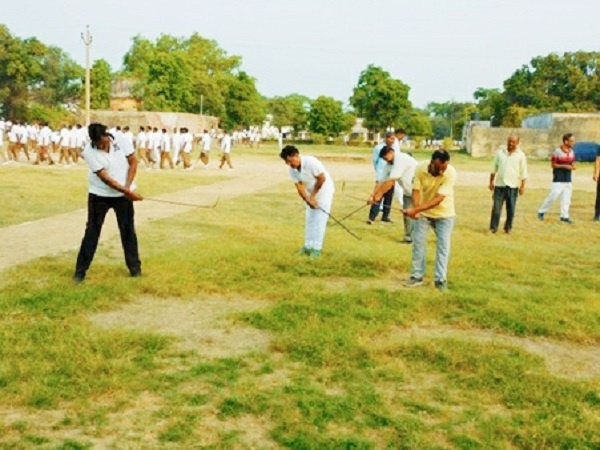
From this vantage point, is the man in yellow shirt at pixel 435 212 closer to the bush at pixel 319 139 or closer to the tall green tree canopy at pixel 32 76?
the tall green tree canopy at pixel 32 76

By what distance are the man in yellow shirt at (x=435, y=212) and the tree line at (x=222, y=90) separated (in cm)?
5126

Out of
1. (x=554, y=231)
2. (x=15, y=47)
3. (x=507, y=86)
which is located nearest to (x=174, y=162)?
(x=554, y=231)

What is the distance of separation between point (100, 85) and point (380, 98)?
86.3ft

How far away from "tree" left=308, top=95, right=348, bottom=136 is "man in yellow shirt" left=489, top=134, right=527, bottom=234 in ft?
198

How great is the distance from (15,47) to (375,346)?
53.8 m

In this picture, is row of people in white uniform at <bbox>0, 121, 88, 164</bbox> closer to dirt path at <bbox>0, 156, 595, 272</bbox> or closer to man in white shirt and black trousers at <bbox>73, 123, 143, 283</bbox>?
dirt path at <bbox>0, 156, 595, 272</bbox>

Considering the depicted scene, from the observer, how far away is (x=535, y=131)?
3912cm

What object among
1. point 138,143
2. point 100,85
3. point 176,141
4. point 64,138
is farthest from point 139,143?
point 100,85

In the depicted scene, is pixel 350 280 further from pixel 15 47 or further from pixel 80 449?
pixel 15 47

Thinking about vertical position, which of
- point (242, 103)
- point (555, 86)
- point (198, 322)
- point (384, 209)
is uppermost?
point (555, 86)

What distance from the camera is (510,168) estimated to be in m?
11.1

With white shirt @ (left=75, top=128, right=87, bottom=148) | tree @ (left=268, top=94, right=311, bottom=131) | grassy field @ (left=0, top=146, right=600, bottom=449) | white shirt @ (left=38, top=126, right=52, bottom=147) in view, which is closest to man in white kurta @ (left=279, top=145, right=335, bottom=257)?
grassy field @ (left=0, top=146, right=600, bottom=449)

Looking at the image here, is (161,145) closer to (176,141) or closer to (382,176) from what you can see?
(176,141)

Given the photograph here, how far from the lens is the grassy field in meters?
3.75
